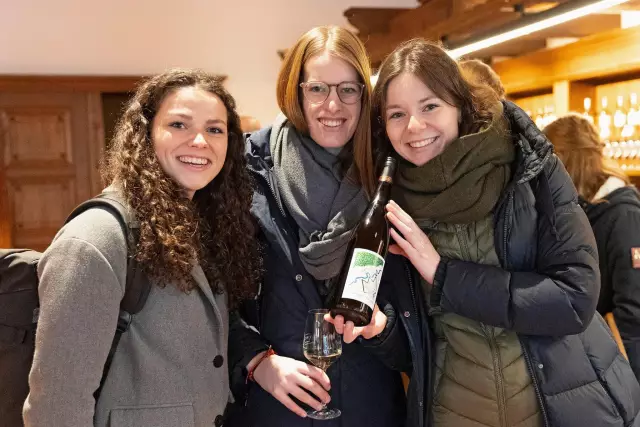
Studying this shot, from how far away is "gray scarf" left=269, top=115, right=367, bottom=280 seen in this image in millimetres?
1589

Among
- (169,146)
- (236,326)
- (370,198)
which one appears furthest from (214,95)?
(236,326)

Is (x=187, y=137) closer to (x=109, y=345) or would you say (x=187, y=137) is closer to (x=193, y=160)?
(x=193, y=160)

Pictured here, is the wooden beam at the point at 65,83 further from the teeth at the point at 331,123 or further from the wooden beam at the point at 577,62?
the teeth at the point at 331,123

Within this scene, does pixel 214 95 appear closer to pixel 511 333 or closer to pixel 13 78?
pixel 511 333

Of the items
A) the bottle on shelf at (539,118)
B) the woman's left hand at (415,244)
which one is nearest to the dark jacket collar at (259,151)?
the woman's left hand at (415,244)

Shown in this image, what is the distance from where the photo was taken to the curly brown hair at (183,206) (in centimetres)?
137

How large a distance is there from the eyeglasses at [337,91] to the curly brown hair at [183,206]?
23 cm

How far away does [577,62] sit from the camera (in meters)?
3.71

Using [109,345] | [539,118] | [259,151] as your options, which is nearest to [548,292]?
[259,151]

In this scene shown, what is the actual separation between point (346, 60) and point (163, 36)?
501 cm

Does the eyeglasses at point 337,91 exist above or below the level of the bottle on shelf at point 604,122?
below

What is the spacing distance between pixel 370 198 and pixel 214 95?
20.5 inches

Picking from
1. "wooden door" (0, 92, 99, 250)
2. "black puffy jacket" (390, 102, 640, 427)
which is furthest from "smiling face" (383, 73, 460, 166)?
"wooden door" (0, 92, 99, 250)

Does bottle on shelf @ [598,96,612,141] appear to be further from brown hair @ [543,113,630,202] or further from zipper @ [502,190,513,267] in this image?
zipper @ [502,190,513,267]
